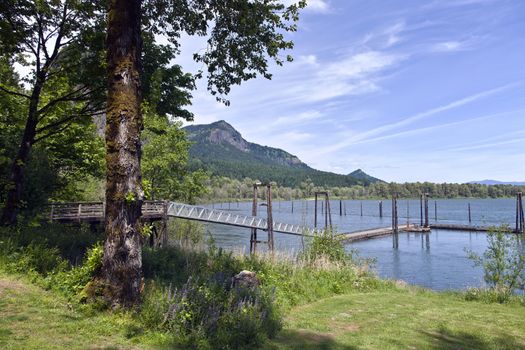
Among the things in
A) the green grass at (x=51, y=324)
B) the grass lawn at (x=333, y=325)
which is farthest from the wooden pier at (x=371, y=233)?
the green grass at (x=51, y=324)

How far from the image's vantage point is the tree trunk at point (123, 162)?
6344 mm

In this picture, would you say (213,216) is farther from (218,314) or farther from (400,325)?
(218,314)

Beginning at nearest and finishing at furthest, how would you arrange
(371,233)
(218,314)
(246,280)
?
(218,314) → (246,280) → (371,233)

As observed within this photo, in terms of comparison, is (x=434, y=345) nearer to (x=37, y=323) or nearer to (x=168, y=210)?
(x=37, y=323)

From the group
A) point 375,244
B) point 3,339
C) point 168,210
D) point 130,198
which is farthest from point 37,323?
point 375,244

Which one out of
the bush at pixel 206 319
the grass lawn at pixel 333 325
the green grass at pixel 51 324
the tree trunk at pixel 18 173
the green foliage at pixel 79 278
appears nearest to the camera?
the green grass at pixel 51 324

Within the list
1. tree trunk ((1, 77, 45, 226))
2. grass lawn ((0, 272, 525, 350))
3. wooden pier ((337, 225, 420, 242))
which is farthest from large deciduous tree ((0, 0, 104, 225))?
wooden pier ((337, 225, 420, 242))

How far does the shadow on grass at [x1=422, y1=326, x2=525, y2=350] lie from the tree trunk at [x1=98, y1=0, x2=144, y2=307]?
5534 millimetres

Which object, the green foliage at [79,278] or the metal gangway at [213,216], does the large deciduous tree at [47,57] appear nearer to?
the green foliage at [79,278]

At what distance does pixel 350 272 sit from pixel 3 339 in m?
11.1

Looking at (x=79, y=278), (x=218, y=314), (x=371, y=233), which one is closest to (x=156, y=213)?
(x=79, y=278)

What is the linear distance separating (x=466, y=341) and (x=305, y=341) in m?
3.13

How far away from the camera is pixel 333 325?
25.8 feet

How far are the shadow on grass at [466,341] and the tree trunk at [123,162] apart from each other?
5534 millimetres
